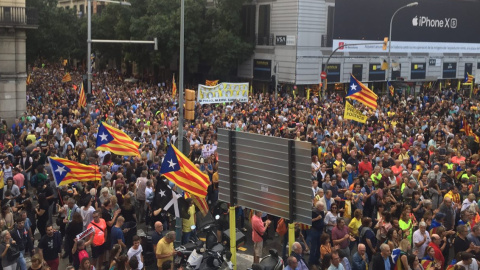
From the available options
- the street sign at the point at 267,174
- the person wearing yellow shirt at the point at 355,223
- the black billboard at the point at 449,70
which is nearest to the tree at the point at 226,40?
the black billboard at the point at 449,70

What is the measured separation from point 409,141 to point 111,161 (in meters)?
10.2

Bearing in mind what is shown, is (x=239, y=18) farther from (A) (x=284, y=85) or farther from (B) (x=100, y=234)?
(B) (x=100, y=234)

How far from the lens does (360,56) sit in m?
51.5

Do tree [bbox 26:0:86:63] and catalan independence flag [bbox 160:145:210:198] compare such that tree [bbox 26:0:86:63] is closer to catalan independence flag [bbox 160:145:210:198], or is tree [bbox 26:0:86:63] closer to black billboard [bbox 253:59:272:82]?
black billboard [bbox 253:59:272:82]

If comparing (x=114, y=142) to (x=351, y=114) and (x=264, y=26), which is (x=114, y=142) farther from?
(x=264, y=26)

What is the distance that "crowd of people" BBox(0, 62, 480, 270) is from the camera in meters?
10.8

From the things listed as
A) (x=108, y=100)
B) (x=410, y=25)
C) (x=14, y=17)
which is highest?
(x=410, y=25)

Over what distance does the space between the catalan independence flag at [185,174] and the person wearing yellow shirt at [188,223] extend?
652 mm

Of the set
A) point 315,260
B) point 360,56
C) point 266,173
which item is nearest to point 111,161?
point 315,260

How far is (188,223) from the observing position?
12.7 metres

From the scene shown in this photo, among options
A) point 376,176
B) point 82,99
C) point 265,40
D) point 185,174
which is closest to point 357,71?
point 265,40

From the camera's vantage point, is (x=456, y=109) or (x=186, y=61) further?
(x=186, y=61)

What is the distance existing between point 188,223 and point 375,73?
43.4 m

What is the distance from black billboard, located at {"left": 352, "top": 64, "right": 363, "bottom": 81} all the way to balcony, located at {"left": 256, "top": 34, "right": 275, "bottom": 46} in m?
7.56
